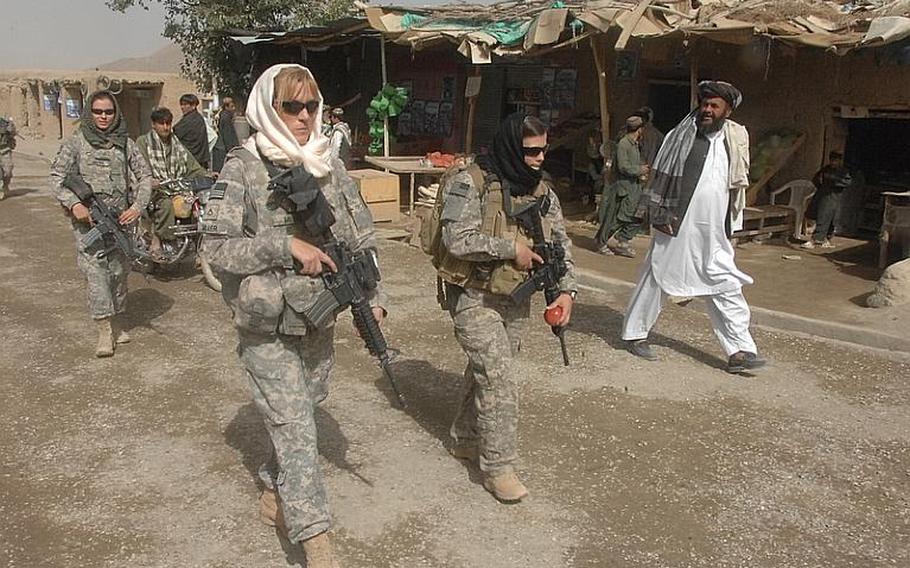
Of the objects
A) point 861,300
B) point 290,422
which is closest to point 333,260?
point 290,422

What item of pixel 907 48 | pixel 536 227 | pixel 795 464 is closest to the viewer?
pixel 536 227

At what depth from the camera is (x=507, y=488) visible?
3.45 metres

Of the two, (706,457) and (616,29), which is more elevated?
(616,29)

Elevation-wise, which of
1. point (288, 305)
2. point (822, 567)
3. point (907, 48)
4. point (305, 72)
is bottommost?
point (822, 567)

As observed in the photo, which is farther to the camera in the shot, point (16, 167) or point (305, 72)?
point (16, 167)

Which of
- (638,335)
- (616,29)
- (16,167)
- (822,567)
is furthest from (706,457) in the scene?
(16,167)

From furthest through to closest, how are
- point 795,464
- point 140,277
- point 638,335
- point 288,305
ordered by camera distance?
point 140,277, point 638,335, point 795,464, point 288,305

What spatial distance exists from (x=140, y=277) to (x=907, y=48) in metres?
7.77

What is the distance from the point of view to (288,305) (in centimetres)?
277

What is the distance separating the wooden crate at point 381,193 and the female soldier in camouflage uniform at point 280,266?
676 centimetres

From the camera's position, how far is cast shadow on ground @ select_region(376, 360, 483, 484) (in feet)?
14.0

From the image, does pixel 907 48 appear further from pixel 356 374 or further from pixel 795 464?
pixel 356 374

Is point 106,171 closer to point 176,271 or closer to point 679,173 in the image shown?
point 176,271

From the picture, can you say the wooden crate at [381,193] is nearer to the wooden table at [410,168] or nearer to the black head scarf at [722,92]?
the wooden table at [410,168]
